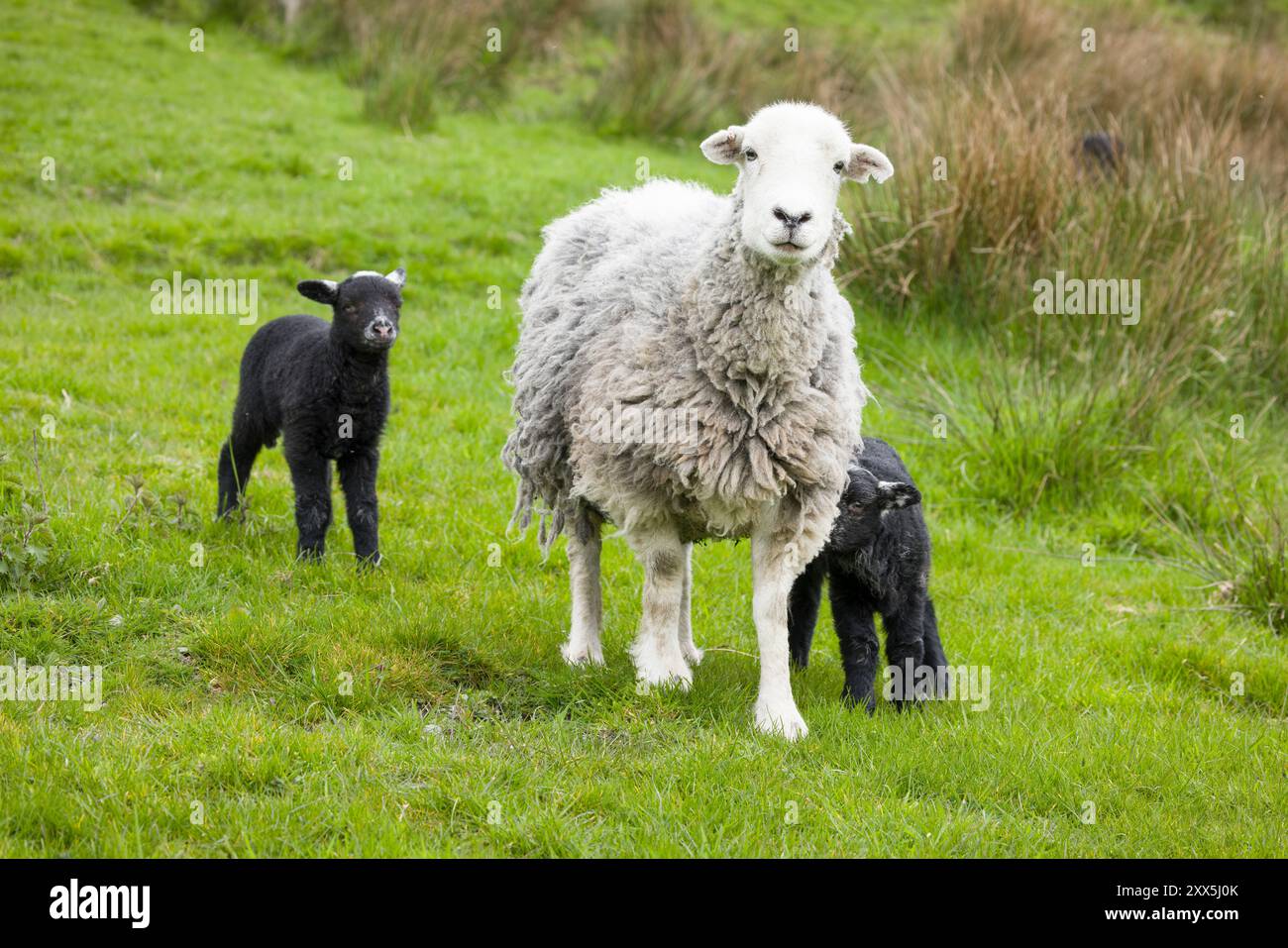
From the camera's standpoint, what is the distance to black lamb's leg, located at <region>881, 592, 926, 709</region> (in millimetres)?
4766

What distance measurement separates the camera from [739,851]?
353 cm

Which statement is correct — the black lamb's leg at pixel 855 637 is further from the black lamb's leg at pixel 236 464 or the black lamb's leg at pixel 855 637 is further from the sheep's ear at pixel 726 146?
the black lamb's leg at pixel 236 464

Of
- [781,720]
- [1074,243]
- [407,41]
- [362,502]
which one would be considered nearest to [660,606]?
[781,720]

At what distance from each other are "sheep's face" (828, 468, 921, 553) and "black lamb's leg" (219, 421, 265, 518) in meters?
2.78

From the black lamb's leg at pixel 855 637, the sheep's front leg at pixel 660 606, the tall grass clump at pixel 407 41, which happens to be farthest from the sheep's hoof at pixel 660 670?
the tall grass clump at pixel 407 41

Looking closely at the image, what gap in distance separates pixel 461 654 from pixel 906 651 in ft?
5.50

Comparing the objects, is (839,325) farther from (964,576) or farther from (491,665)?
(964,576)

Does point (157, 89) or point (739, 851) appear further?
point (157, 89)

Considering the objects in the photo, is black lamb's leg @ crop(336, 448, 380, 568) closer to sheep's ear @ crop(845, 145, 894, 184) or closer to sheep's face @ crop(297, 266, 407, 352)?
sheep's face @ crop(297, 266, 407, 352)

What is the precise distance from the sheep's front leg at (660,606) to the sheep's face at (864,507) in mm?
596

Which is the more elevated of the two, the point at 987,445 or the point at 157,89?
the point at 157,89

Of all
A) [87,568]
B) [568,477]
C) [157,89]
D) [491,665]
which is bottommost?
[491,665]
